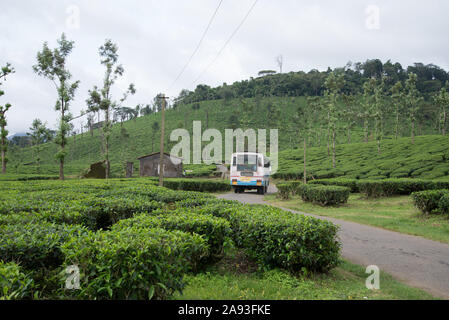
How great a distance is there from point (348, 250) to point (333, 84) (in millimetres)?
36576

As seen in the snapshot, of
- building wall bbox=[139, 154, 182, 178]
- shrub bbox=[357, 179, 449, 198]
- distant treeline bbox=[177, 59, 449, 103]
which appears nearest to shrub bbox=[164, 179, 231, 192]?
shrub bbox=[357, 179, 449, 198]

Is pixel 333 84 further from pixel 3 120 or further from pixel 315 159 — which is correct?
pixel 3 120

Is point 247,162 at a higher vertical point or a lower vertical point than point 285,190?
higher

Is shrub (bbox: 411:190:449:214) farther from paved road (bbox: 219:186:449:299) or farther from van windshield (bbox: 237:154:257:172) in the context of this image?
van windshield (bbox: 237:154:257:172)

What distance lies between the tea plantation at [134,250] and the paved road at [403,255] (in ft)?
4.23

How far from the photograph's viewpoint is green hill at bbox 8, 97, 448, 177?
116ft

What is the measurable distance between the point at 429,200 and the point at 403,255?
16.3 feet

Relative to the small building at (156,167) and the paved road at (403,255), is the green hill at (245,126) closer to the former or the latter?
the small building at (156,167)

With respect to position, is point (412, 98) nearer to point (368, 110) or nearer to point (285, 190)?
point (368, 110)

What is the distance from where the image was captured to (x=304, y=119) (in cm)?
6750

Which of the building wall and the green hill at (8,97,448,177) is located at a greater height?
the green hill at (8,97,448,177)

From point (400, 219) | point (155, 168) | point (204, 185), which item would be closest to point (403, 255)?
point (400, 219)

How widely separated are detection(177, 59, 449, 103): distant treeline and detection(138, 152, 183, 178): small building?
63.6 m

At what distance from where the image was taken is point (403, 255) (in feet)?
19.5
